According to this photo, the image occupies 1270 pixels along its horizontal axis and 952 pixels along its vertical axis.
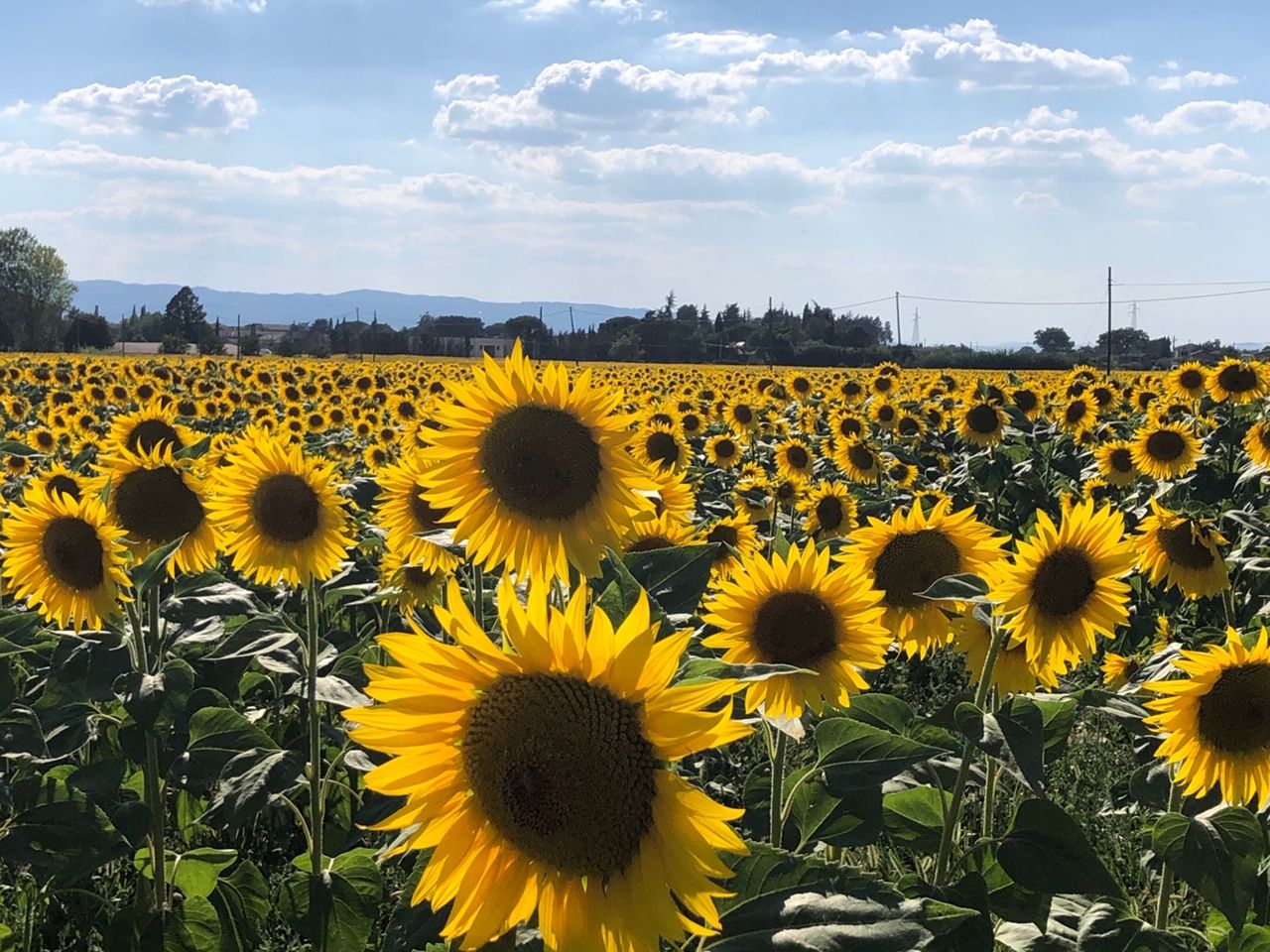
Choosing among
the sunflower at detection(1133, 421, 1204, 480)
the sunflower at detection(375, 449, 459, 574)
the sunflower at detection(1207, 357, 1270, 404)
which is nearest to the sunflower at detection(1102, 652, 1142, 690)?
the sunflower at detection(375, 449, 459, 574)

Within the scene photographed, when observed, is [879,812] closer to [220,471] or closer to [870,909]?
[870,909]

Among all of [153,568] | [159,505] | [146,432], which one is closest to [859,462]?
[146,432]

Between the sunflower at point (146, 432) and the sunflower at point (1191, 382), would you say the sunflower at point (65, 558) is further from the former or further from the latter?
the sunflower at point (1191, 382)

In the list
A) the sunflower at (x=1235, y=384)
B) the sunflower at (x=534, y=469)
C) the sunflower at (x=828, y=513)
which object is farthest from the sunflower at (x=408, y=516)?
the sunflower at (x=1235, y=384)

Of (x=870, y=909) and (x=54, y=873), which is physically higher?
(x=870, y=909)

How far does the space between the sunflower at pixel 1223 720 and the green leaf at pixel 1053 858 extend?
0.55 metres

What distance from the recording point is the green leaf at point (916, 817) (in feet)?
8.91

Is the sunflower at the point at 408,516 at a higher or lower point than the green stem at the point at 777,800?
higher

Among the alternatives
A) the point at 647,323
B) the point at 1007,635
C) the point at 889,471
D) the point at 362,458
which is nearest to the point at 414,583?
the point at 1007,635

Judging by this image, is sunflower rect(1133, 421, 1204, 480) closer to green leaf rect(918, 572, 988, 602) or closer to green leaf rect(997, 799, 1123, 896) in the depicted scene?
green leaf rect(918, 572, 988, 602)

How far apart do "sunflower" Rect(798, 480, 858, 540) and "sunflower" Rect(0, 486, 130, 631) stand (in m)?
4.85

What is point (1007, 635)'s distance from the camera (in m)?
3.04

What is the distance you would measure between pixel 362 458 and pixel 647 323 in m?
56.7

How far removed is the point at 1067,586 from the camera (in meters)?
2.77
